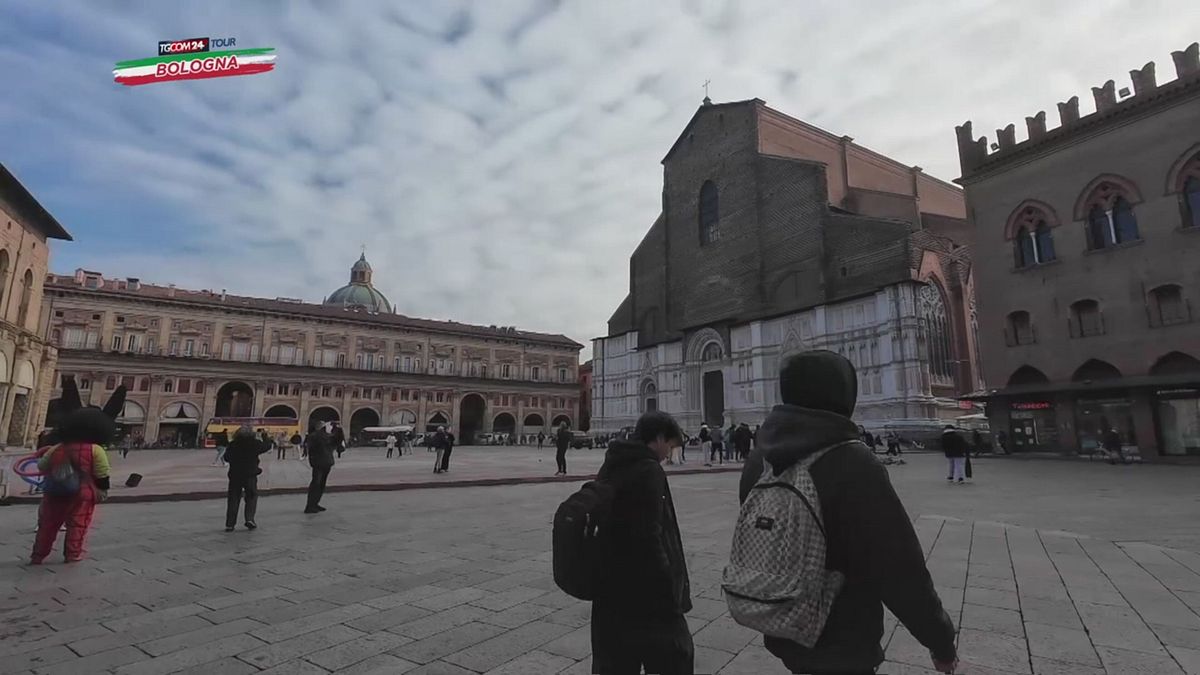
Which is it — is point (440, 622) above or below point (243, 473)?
below

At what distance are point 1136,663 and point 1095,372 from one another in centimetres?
2228

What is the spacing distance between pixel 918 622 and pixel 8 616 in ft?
19.7

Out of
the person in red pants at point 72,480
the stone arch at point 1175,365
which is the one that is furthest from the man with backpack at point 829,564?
the stone arch at point 1175,365

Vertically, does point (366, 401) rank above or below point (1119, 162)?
below

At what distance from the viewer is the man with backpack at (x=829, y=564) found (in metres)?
1.61

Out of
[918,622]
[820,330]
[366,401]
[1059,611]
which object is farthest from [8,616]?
[366,401]

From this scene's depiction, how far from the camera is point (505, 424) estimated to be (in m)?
64.9

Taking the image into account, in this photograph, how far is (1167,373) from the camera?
18.4 metres

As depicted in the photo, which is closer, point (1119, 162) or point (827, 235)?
point (1119, 162)

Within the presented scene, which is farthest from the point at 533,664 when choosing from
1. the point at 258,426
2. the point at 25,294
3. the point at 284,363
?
the point at 284,363

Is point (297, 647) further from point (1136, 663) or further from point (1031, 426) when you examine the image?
Answer: point (1031, 426)

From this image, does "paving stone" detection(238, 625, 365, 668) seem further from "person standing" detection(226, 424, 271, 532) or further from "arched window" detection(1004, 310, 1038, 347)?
"arched window" detection(1004, 310, 1038, 347)

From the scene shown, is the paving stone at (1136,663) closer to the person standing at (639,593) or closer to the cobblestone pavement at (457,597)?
the cobblestone pavement at (457,597)

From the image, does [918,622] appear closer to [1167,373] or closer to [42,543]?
[42,543]
